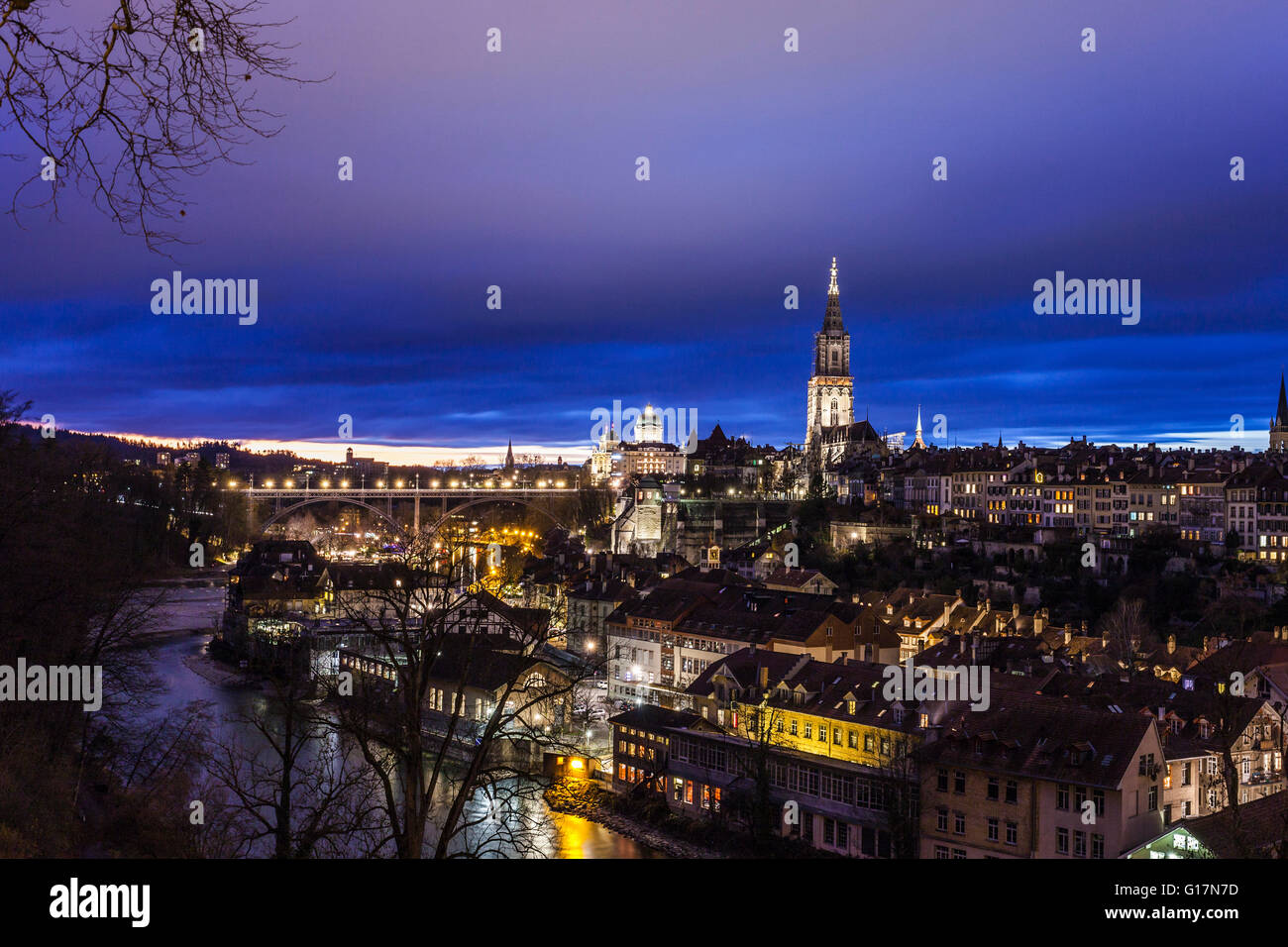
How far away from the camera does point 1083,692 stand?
40.9 ft

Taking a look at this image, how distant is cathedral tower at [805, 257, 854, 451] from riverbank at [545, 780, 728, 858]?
4491 centimetres

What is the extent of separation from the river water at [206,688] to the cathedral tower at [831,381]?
3465 cm

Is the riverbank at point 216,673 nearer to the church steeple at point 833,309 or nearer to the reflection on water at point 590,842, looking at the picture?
the reflection on water at point 590,842

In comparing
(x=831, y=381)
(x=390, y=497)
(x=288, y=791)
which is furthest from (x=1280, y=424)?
(x=288, y=791)

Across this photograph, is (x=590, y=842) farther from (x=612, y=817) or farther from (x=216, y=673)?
(x=216, y=673)

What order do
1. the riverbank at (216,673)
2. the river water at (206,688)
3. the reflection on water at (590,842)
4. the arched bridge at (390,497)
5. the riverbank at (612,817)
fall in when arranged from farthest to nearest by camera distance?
the arched bridge at (390,497) < the riverbank at (216,673) < the riverbank at (612,817) < the river water at (206,688) < the reflection on water at (590,842)

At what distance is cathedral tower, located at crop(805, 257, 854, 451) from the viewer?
58.0m

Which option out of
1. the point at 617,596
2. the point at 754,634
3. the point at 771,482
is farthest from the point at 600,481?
the point at 754,634

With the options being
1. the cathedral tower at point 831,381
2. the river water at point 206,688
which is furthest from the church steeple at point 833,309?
the river water at point 206,688

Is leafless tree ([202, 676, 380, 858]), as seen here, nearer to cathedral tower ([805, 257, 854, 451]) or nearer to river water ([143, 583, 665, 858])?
river water ([143, 583, 665, 858])

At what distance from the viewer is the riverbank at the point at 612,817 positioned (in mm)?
12000

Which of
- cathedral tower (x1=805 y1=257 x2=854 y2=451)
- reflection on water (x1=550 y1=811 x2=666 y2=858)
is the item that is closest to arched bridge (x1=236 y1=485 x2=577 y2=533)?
cathedral tower (x1=805 y1=257 x2=854 y2=451)

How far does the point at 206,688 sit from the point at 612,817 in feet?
27.2
